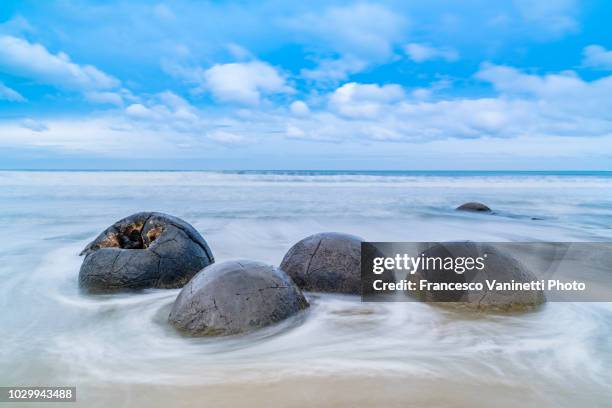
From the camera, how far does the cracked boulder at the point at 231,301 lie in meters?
3.60

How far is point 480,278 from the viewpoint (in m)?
4.42

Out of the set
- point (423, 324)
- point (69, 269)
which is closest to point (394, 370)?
point (423, 324)

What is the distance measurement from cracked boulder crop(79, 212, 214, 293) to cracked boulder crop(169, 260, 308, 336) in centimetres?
118

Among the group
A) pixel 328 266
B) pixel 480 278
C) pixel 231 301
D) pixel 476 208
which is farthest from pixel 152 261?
pixel 476 208

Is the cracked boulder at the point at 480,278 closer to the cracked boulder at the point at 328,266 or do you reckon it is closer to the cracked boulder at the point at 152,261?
the cracked boulder at the point at 328,266

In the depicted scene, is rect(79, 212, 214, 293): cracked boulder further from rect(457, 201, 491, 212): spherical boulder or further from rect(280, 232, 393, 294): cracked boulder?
rect(457, 201, 491, 212): spherical boulder

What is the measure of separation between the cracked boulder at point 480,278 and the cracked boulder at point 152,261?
103 inches

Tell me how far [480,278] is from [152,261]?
3.47 m

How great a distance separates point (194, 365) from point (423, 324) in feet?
6.81

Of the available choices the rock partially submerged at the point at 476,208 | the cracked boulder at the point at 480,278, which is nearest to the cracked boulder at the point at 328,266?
the cracked boulder at the point at 480,278

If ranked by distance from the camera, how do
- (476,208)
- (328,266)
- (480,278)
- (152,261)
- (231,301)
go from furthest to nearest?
(476,208), (152,261), (328,266), (480,278), (231,301)

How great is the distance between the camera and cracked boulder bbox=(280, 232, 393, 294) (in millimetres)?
Answer: 4789

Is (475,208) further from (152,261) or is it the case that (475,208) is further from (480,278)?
(152,261)

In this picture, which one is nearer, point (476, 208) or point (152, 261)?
point (152, 261)
